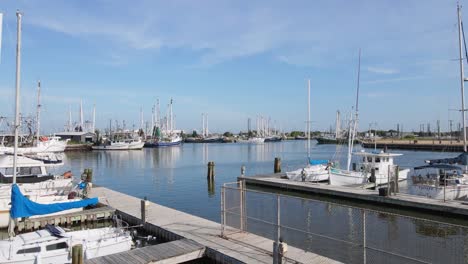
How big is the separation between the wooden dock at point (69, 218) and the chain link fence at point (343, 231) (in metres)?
8.12

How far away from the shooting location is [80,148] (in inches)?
4882

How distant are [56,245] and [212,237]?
6.13m

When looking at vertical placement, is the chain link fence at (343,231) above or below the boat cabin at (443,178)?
below

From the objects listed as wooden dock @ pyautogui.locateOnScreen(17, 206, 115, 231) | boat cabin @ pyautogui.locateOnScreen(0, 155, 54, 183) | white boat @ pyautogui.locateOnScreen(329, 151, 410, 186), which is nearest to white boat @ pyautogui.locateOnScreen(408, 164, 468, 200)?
white boat @ pyautogui.locateOnScreen(329, 151, 410, 186)

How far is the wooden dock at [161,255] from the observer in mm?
14156

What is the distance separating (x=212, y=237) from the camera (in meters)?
16.5

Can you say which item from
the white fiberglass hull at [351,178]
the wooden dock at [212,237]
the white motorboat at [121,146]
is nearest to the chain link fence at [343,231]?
the wooden dock at [212,237]

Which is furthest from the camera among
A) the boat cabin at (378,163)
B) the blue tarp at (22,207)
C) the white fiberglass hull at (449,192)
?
the boat cabin at (378,163)

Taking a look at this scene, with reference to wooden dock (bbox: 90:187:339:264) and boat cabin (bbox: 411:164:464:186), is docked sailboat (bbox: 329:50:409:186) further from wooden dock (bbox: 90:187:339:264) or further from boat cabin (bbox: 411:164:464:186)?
wooden dock (bbox: 90:187:339:264)

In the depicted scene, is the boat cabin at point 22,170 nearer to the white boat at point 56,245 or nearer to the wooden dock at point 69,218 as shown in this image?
the wooden dock at point 69,218

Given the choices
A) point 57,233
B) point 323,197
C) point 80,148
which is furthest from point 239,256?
point 80,148

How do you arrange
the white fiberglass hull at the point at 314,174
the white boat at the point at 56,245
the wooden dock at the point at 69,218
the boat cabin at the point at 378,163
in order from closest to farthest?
the white boat at the point at 56,245 → the wooden dock at the point at 69,218 → the boat cabin at the point at 378,163 → the white fiberglass hull at the point at 314,174

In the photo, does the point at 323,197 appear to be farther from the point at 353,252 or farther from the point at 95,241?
the point at 95,241

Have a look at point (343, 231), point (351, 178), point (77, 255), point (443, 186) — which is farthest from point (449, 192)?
point (77, 255)
